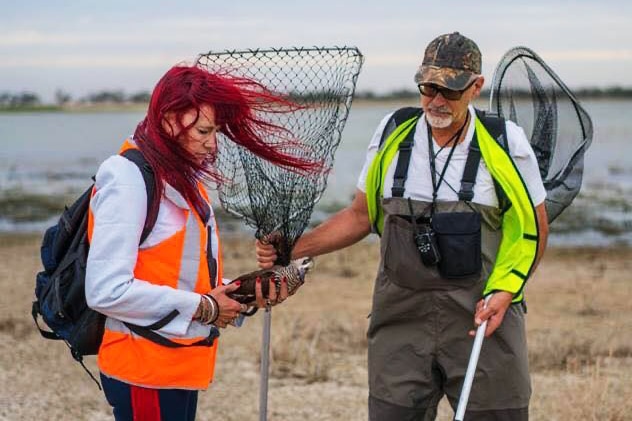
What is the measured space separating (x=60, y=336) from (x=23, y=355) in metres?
4.77

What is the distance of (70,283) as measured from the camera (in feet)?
10.5

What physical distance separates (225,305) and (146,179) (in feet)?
1.56

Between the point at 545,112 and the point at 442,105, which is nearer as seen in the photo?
the point at 442,105

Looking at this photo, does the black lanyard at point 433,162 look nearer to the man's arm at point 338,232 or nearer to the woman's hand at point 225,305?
the man's arm at point 338,232

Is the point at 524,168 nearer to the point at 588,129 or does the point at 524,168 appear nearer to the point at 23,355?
the point at 588,129

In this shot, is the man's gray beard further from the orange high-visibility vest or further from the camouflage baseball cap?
the orange high-visibility vest

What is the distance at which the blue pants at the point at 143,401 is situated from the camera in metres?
3.25

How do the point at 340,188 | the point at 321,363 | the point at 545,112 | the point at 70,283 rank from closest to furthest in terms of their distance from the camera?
1. the point at 70,283
2. the point at 545,112
3. the point at 321,363
4. the point at 340,188

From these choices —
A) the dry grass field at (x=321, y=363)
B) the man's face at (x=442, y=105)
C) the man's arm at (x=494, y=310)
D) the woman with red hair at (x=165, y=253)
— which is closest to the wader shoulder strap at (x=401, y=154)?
the man's face at (x=442, y=105)

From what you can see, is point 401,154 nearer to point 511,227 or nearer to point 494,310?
point 511,227

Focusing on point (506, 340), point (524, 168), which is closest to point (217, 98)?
point (524, 168)

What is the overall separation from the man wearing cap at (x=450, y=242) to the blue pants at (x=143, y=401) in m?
0.80

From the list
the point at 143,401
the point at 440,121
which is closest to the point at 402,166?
the point at 440,121

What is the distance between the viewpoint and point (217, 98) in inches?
125
